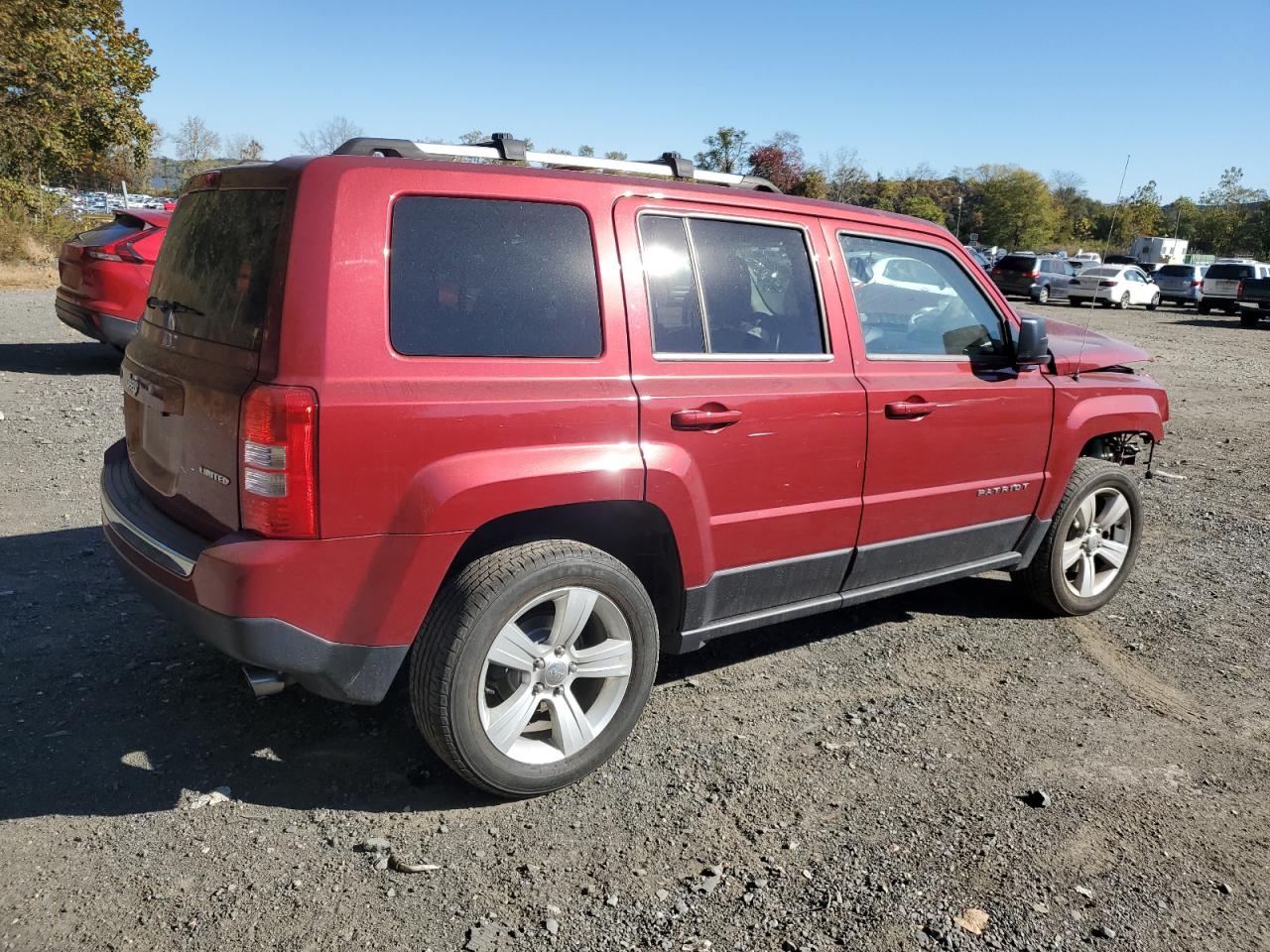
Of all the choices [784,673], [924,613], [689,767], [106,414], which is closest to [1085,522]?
[924,613]

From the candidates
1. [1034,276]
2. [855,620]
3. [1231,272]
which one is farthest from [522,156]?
[1231,272]

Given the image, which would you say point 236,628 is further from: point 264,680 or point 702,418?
point 702,418

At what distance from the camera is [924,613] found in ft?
16.9

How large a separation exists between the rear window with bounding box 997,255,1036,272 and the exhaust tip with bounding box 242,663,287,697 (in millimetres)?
33524

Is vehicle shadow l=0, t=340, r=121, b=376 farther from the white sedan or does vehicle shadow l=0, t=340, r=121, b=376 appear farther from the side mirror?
the white sedan

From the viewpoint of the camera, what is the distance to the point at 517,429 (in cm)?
302

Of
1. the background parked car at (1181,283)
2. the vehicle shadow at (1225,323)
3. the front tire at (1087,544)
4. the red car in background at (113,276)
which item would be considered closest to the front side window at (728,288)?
the front tire at (1087,544)

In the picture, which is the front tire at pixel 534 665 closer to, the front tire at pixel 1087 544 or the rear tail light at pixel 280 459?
the rear tail light at pixel 280 459

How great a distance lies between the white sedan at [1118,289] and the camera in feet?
103

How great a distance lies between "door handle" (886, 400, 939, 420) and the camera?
396cm

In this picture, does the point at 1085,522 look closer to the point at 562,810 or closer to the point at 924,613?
the point at 924,613

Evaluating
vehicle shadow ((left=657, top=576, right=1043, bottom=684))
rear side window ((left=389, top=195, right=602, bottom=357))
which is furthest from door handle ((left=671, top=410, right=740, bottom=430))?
vehicle shadow ((left=657, top=576, right=1043, bottom=684))

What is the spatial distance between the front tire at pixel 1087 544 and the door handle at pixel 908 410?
4.13 ft

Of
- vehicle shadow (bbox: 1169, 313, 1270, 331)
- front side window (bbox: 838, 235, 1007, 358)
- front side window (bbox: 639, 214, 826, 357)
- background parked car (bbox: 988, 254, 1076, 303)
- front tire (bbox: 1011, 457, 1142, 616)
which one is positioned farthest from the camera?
background parked car (bbox: 988, 254, 1076, 303)
